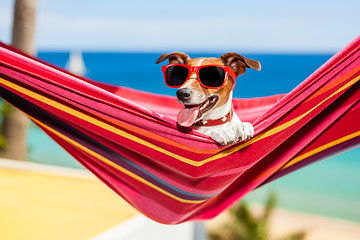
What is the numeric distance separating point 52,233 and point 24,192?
2.09 feet

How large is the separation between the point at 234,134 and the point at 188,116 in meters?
0.16

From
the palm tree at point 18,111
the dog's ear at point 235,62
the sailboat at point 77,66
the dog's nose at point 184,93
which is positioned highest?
the sailboat at point 77,66

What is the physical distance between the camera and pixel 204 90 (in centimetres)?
134

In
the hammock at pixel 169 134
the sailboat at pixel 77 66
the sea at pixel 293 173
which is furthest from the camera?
the sailboat at pixel 77 66

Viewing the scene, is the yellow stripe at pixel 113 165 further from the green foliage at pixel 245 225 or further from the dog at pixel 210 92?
the green foliage at pixel 245 225

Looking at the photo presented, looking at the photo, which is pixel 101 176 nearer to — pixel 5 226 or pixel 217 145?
pixel 217 145

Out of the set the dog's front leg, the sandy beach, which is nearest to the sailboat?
the sandy beach

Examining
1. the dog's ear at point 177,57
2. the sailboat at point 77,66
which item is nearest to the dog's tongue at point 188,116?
the dog's ear at point 177,57

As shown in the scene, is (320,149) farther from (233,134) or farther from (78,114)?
(78,114)

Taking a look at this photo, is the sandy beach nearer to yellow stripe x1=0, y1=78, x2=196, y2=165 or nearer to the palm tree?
the palm tree

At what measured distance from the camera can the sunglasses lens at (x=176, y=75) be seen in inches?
53.2

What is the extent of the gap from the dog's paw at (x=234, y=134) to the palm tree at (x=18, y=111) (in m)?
3.32

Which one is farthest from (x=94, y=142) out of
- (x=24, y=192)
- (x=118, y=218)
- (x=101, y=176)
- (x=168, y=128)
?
(x=24, y=192)

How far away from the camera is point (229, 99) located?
1.42 metres
